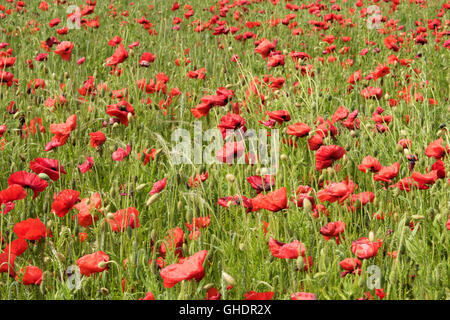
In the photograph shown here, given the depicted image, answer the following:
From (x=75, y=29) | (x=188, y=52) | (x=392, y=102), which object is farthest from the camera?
(x=75, y=29)

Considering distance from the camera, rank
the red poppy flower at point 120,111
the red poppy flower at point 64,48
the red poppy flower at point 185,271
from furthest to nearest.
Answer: the red poppy flower at point 64,48 → the red poppy flower at point 120,111 → the red poppy flower at point 185,271

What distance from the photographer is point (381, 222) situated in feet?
5.46

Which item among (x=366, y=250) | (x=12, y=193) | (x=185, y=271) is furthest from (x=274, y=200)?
(x=12, y=193)

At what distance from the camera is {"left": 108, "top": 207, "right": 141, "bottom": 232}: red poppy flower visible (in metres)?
1.52

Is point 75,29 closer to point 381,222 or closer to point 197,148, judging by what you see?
point 197,148

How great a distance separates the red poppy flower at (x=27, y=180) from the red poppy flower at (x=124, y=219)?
0.78ft

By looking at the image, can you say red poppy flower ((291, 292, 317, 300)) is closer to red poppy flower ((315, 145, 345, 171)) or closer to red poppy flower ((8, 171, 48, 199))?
red poppy flower ((315, 145, 345, 171))

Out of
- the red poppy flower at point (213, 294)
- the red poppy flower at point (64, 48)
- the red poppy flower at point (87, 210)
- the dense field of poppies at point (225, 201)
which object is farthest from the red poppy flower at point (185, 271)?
the red poppy flower at point (64, 48)

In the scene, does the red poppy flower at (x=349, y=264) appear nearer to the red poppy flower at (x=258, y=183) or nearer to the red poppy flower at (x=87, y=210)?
the red poppy flower at (x=258, y=183)

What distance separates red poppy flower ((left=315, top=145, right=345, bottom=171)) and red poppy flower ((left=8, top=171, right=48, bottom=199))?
826 mm

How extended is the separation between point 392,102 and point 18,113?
183cm

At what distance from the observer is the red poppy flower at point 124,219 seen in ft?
4.99

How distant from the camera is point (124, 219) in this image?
1535 mm
